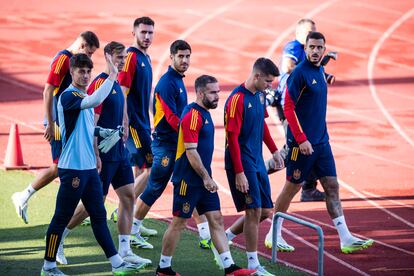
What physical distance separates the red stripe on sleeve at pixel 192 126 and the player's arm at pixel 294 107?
1.58m

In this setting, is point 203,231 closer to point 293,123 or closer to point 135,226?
point 135,226

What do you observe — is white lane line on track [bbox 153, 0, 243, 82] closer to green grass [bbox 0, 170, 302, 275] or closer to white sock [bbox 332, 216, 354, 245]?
green grass [bbox 0, 170, 302, 275]

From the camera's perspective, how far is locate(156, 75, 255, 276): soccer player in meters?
8.46

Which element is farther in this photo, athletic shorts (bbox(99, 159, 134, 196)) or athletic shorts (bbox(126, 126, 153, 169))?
athletic shorts (bbox(126, 126, 153, 169))

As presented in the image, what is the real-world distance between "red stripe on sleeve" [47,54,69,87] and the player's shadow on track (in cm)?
858

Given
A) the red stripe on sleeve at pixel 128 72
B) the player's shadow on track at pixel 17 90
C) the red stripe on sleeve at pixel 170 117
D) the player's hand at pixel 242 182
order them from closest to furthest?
the player's hand at pixel 242 182 → the red stripe on sleeve at pixel 170 117 → the red stripe on sleeve at pixel 128 72 → the player's shadow on track at pixel 17 90

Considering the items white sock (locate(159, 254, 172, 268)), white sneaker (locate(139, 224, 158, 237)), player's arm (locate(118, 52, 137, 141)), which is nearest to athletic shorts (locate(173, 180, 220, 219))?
white sock (locate(159, 254, 172, 268))

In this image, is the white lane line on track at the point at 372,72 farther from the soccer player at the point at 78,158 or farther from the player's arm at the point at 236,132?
the soccer player at the point at 78,158

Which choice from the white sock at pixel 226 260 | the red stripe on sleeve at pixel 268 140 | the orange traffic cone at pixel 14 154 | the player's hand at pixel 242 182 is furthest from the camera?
the orange traffic cone at pixel 14 154

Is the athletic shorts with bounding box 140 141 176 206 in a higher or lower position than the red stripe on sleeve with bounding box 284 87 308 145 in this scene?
lower

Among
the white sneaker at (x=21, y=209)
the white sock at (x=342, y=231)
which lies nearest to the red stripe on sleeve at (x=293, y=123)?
the white sock at (x=342, y=231)

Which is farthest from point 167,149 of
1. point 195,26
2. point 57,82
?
point 195,26

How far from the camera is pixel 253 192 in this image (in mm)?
8844

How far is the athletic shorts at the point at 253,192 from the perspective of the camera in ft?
29.0
